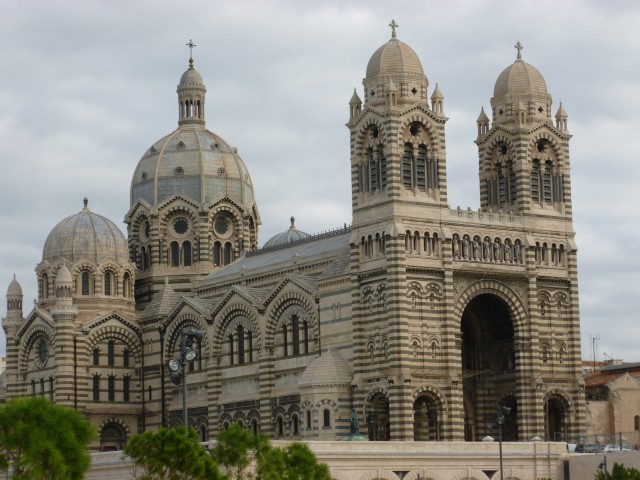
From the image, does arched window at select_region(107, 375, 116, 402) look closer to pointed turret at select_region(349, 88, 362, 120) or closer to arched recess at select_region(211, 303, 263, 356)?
arched recess at select_region(211, 303, 263, 356)

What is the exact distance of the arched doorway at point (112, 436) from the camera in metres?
99.7

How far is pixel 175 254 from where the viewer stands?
106125 millimetres

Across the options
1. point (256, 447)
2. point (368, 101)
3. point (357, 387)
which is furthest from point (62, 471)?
point (368, 101)

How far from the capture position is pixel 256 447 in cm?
5919

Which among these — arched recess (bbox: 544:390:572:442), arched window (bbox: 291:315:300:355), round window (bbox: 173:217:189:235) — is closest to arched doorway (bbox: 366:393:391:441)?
arched window (bbox: 291:315:300:355)

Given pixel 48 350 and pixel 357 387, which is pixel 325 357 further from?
pixel 48 350

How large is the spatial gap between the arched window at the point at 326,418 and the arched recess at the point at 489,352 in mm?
7827

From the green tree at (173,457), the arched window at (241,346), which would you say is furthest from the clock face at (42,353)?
the green tree at (173,457)

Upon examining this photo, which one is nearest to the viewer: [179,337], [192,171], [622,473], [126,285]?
[622,473]

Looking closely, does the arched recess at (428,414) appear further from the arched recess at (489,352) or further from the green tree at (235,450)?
the green tree at (235,450)

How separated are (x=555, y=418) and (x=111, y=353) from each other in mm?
28113

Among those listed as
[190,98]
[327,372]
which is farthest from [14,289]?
[327,372]

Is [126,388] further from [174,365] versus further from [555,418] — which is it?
[174,365]

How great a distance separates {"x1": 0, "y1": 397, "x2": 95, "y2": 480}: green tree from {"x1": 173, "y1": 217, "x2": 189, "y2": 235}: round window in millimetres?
53019
